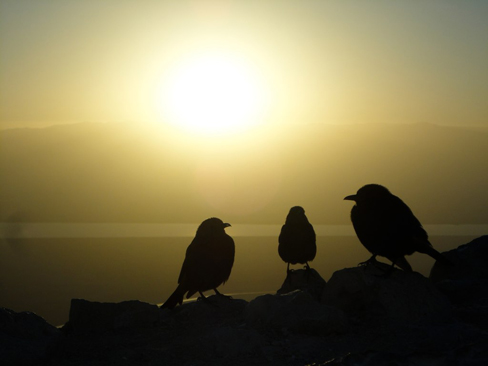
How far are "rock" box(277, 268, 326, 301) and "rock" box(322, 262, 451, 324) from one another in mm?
1362

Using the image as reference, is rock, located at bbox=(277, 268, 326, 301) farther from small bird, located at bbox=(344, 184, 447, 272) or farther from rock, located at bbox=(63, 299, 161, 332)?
rock, located at bbox=(63, 299, 161, 332)

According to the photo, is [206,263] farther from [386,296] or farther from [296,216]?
[386,296]

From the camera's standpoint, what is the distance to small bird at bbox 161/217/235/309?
428 inches

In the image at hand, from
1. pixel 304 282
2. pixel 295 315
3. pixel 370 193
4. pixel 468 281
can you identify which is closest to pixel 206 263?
pixel 304 282

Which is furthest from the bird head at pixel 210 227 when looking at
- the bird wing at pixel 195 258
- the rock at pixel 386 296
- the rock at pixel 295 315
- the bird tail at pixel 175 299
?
the rock at pixel 386 296

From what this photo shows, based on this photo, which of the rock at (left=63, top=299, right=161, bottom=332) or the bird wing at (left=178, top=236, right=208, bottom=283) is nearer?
the rock at (left=63, top=299, right=161, bottom=332)

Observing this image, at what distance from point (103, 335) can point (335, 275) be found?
4177 millimetres

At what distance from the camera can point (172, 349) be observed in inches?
324

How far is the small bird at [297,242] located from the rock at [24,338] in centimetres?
531

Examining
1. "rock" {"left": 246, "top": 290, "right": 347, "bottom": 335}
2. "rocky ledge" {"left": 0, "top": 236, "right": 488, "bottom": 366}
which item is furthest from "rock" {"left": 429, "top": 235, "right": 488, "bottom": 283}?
"rock" {"left": 246, "top": 290, "right": 347, "bottom": 335}

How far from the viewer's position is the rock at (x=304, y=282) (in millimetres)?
11164

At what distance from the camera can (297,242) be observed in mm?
11859

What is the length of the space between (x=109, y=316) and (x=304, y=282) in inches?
160

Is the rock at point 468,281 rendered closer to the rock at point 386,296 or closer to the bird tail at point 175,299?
the rock at point 386,296
